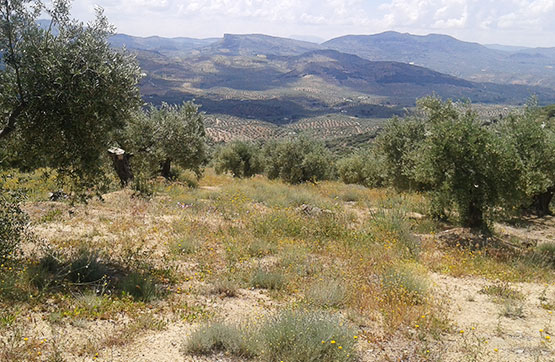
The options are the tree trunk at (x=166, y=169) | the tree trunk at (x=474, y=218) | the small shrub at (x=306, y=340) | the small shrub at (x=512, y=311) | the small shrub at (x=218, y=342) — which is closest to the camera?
the small shrub at (x=306, y=340)

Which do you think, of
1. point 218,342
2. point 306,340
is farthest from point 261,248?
point 306,340

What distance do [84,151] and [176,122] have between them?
47.3 ft

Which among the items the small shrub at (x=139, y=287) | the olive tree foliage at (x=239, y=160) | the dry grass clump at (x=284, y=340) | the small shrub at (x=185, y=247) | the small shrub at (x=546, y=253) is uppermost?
the dry grass clump at (x=284, y=340)

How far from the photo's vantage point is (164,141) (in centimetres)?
2069

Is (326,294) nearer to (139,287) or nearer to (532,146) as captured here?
(139,287)

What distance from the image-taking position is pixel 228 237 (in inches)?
402

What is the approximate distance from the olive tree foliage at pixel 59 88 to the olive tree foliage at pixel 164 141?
11494 mm

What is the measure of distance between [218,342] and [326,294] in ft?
7.97

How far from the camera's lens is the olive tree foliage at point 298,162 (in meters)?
29.7

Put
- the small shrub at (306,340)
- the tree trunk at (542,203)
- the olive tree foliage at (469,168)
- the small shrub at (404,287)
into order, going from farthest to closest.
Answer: the tree trunk at (542,203), the olive tree foliage at (469,168), the small shrub at (404,287), the small shrub at (306,340)

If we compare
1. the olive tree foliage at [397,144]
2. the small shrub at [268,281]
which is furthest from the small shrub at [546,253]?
the olive tree foliage at [397,144]

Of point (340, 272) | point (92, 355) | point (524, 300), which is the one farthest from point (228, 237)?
point (524, 300)

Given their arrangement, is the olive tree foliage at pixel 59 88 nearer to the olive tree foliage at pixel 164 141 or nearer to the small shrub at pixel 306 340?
the small shrub at pixel 306 340

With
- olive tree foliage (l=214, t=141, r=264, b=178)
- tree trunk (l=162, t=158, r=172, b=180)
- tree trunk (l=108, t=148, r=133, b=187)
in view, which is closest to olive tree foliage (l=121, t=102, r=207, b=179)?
tree trunk (l=162, t=158, r=172, b=180)
